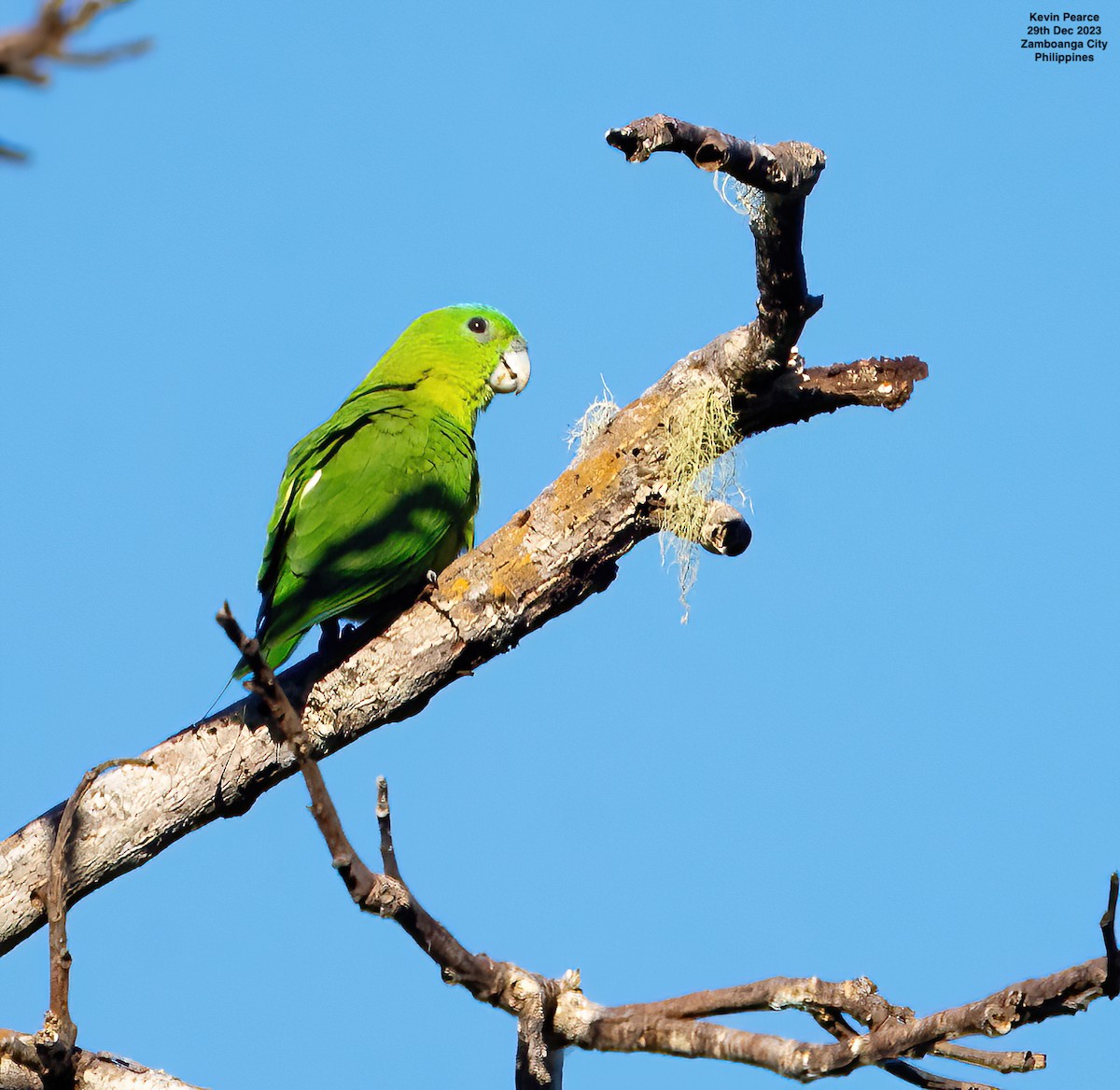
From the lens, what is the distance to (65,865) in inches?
157

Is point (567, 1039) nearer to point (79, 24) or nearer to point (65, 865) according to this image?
point (65, 865)

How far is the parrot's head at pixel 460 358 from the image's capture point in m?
5.68

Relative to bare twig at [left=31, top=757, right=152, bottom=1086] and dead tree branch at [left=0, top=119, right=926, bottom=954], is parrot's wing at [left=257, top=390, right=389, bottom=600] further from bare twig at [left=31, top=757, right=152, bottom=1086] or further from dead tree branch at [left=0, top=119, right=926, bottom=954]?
bare twig at [left=31, top=757, right=152, bottom=1086]

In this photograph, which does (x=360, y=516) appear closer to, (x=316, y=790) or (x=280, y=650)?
(x=280, y=650)

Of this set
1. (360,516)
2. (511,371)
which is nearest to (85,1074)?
(360,516)

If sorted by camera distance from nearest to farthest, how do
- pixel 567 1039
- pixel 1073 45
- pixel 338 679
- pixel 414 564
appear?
pixel 567 1039 → pixel 338 679 → pixel 414 564 → pixel 1073 45

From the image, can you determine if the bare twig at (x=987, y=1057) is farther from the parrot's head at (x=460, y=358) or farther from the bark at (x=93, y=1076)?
the parrot's head at (x=460, y=358)

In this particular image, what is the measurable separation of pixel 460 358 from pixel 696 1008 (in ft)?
11.2

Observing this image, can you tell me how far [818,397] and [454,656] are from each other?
1.54 m

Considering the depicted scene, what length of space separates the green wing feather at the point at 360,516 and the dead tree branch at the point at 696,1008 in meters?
1.48

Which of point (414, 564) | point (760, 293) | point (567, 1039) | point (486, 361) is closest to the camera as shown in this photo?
point (567, 1039)

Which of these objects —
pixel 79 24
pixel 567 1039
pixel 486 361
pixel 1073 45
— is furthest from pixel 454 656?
pixel 1073 45

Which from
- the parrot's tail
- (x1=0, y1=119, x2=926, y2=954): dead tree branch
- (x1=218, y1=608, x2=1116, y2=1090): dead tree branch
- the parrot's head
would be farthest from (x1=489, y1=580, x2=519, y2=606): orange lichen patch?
A: the parrot's head

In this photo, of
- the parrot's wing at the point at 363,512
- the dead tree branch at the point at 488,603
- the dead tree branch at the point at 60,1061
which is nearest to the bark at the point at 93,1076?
the dead tree branch at the point at 60,1061
